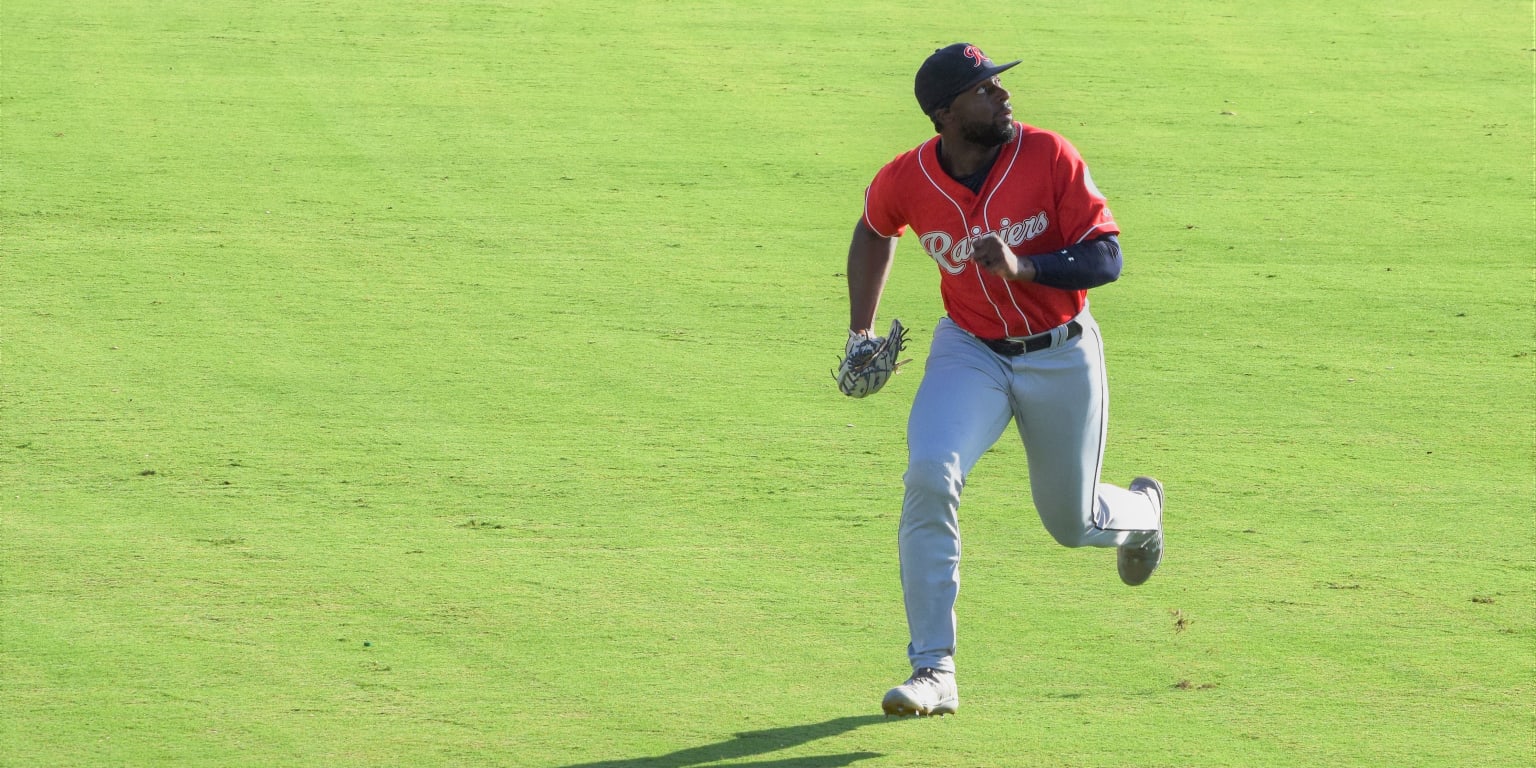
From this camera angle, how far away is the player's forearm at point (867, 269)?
5.61 meters

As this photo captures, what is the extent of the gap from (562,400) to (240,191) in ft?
14.6

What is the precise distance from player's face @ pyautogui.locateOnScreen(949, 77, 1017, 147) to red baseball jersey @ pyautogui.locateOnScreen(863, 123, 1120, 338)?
7 cm

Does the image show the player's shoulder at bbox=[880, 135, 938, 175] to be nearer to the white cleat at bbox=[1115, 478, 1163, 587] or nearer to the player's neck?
the player's neck

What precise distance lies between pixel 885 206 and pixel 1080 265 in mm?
Result: 725

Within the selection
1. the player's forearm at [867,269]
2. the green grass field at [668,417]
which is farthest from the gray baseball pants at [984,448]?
the green grass field at [668,417]

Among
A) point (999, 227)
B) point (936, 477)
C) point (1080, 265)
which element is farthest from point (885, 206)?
point (936, 477)

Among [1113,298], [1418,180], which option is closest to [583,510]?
[1113,298]

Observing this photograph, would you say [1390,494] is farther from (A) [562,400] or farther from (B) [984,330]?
(A) [562,400]

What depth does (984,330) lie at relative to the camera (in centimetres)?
535

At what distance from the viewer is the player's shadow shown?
4.86 meters

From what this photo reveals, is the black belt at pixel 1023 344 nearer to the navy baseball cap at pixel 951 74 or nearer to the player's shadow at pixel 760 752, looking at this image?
the navy baseball cap at pixel 951 74

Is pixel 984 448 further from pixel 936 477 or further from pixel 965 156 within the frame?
pixel 965 156

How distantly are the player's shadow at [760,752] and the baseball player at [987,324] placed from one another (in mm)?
324

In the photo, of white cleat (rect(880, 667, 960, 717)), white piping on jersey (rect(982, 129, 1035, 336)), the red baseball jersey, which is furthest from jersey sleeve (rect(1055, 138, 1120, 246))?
white cleat (rect(880, 667, 960, 717))
